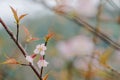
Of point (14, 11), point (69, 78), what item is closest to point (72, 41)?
point (69, 78)

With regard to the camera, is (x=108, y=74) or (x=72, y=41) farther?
(x=72, y=41)

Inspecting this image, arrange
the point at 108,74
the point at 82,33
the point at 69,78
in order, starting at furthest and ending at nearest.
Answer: the point at 82,33 → the point at 69,78 → the point at 108,74

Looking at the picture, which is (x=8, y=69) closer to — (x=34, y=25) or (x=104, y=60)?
(x=34, y=25)

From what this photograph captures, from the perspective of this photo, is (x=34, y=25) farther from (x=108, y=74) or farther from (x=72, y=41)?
(x=108, y=74)

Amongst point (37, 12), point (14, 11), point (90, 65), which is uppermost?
point (14, 11)

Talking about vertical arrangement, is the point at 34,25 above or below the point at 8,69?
above

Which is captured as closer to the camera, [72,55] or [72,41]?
[72,55]

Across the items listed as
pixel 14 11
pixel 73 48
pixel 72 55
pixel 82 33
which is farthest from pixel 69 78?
pixel 82 33

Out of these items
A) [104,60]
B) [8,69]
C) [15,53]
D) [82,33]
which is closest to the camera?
[104,60]

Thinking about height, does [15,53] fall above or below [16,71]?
above
